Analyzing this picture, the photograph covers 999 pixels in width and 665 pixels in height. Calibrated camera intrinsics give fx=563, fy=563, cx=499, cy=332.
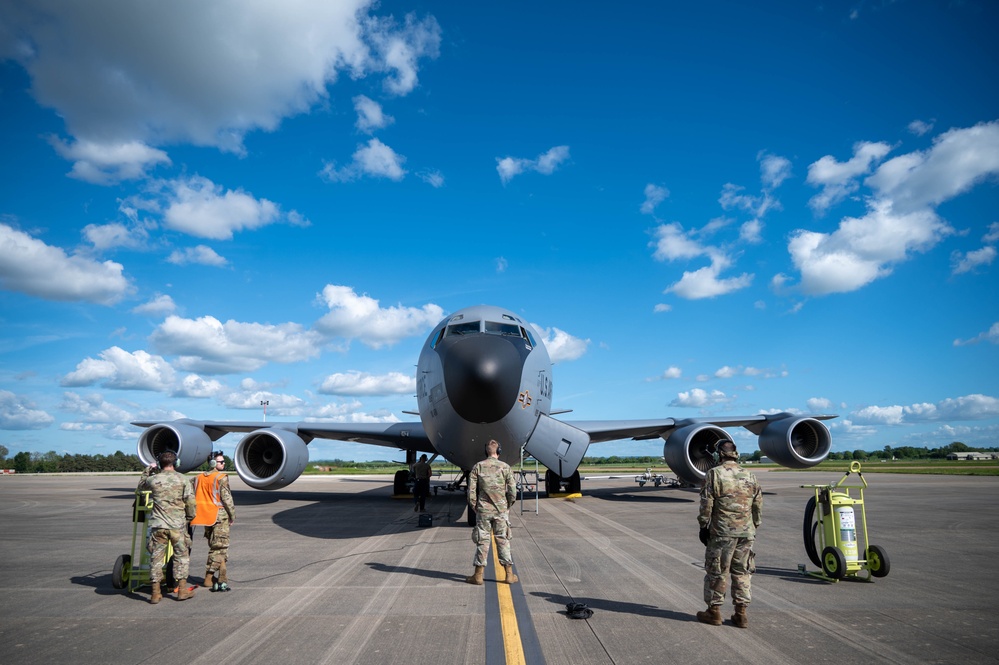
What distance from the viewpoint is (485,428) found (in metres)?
9.49

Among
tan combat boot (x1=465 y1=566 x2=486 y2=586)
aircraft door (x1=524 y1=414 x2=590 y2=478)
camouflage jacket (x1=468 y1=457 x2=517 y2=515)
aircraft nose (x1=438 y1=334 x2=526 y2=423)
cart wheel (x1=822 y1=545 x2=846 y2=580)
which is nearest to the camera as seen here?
tan combat boot (x1=465 y1=566 x2=486 y2=586)

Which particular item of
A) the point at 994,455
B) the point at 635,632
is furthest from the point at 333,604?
the point at 994,455

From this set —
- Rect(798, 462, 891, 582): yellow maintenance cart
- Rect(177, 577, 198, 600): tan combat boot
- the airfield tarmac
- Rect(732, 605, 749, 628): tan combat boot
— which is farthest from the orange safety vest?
Rect(798, 462, 891, 582): yellow maintenance cart

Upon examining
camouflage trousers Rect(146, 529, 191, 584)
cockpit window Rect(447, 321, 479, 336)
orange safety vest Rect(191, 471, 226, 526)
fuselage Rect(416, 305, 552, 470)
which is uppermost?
cockpit window Rect(447, 321, 479, 336)

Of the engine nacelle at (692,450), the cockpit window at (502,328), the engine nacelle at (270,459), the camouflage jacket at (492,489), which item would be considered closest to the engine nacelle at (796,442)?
the engine nacelle at (692,450)

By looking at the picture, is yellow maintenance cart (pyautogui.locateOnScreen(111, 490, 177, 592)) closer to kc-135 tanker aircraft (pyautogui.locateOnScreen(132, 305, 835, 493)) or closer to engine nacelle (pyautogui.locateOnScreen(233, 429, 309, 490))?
kc-135 tanker aircraft (pyautogui.locateOnScreen(132, 305, 835, 493))

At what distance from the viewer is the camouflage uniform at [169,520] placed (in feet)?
20.0

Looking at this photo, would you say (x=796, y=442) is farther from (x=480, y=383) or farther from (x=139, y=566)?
(x=139, y=566)

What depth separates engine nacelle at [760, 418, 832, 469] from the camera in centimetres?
1644

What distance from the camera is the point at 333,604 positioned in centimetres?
585

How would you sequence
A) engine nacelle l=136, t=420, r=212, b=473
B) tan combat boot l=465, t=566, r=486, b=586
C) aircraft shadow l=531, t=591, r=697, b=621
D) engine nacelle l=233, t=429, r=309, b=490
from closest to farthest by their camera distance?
aircraft shadow l=531, t=591, r=697, b=621 → tan combat boot l=465, t=566, r=486, b=586 → engine nacelle l=233, t=429, r=309, b=490 → engine nacelle l=136, t=420, r=212, b=473

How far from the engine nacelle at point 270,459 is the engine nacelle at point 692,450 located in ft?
32.8

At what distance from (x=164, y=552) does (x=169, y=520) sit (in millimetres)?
385

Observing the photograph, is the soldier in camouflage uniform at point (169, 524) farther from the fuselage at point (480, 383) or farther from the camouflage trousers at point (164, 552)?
the fuselage at point (480, 383)
